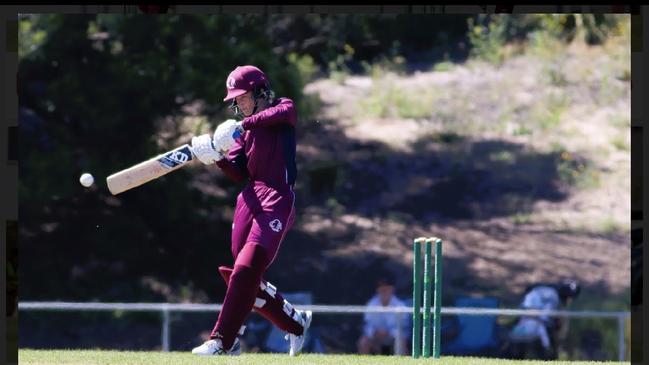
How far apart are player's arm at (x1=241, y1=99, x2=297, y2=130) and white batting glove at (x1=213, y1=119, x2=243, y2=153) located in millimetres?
43

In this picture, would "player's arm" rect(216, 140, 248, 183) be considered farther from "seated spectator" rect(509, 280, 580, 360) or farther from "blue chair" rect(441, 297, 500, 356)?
"seated spectator" rect(509, 280, 580, 360)

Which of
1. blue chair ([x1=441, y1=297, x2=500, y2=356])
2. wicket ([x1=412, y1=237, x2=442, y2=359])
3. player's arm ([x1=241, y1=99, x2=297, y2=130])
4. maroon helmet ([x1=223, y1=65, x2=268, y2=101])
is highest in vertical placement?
maroon helmet ([x1=223, y1=65, x2=268, y2=101])

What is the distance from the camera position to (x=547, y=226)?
24328 millimetres

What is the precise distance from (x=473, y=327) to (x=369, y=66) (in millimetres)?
8865

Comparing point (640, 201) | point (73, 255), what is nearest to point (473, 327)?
point (73, 255)

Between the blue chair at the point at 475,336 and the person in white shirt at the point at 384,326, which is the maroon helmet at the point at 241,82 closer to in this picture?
the person in white shirt at the point at 384,326

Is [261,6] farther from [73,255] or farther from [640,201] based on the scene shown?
[73,255]

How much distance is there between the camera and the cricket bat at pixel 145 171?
803 centimetres

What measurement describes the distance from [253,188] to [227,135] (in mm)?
349

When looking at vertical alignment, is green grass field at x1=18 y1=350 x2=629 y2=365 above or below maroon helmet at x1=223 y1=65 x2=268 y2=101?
below

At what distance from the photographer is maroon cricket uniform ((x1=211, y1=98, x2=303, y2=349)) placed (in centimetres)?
798

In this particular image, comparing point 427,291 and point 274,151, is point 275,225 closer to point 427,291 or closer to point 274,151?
point 274,151

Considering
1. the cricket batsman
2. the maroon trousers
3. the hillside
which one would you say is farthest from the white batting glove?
the hillside

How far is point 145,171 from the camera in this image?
8.09m
